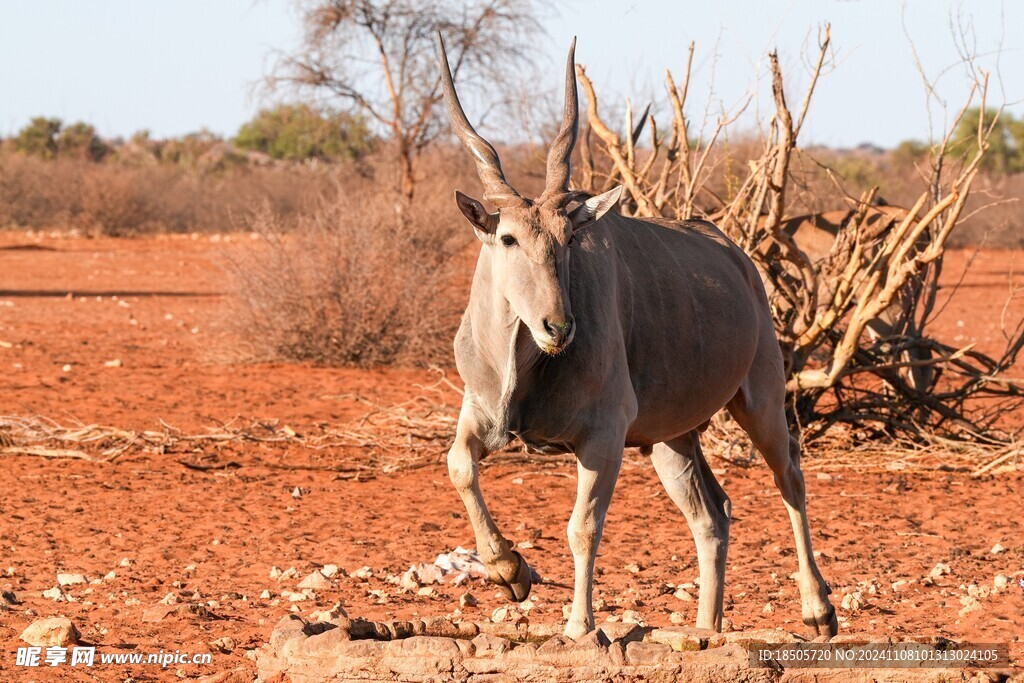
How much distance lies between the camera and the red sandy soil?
554 centimetres

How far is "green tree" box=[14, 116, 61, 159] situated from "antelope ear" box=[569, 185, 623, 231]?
161 feet

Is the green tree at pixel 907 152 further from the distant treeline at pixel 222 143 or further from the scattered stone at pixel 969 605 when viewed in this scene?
the scattered stone at pixel 969 605

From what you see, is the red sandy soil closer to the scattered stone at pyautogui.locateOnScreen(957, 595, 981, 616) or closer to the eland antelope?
the scattered stone at pyautogui.locateOnScreen(957, 595, 981, 616)

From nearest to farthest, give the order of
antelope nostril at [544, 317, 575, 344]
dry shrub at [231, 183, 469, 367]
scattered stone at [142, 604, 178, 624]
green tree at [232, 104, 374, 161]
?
antelope nostril at [544, 317, 575, 344] → scattered stone at [142, 604, 178, 624] → dry shrub at [231, 183, 469, 367] → green tree at [232, 104, 374, 161]

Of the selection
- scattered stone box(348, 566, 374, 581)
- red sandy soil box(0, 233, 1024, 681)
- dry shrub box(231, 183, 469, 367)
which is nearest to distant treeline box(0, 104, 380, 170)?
dry shrub box(231, 183, 469, 367)

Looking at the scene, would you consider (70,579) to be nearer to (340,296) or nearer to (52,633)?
(52,633)

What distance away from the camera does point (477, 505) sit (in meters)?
4.25

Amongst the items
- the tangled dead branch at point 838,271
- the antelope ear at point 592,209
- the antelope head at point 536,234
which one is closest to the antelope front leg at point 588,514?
the antelope head at point 536,234

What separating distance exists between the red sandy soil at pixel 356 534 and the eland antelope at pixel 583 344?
992 mm

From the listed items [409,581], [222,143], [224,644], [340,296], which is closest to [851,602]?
[409,581]

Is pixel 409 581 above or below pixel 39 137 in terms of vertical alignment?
below

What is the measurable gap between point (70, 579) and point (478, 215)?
129 inches

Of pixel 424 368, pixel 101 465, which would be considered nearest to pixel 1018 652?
pixel 101 465

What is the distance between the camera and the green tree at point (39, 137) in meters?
50.2
